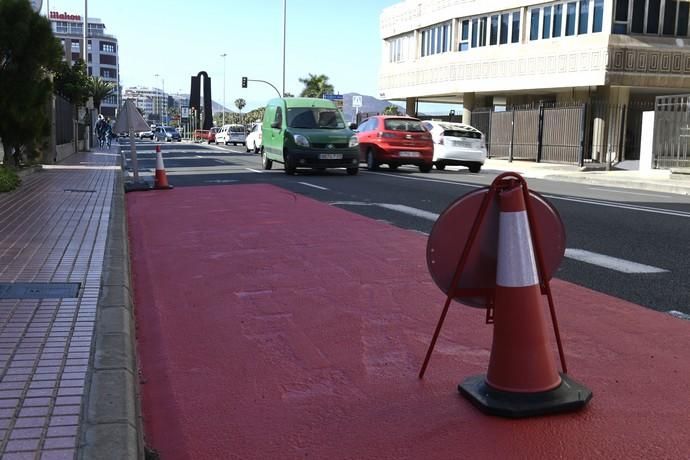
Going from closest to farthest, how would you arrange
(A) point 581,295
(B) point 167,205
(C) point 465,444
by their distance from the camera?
(C) point 465,444
(A) point 581,295
(B) point 167,205

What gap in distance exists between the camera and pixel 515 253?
11.0 ft

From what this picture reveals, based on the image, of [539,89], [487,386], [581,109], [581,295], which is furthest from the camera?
[539,89]

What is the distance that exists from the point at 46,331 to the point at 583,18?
32.9m

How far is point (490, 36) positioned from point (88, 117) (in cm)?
2202

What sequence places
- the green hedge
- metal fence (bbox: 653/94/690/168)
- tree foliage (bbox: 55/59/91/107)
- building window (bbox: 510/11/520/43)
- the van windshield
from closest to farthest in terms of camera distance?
1. the green hedge
2. the van windshield
3. metal fence (bbox: 653/94/690/168)
4. tree foliage (bbox: 55/59/91/107)
5. building window (bbox: 510/11/520/43)

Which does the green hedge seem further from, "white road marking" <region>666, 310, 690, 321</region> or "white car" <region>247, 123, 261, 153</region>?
"white car" <region>247, 123, 261, 153</region>

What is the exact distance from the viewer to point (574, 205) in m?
12.5

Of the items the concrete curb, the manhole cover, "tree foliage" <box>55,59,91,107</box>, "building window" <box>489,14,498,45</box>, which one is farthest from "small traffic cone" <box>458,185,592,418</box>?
"building window" <box>489,14,498,45</box>

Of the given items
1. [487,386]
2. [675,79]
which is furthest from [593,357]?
[675,79]

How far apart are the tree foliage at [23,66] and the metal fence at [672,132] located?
690 inches

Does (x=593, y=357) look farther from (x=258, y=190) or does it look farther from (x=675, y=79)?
(x=675, y=79)

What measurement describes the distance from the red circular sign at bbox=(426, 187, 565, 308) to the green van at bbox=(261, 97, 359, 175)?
15152 mm

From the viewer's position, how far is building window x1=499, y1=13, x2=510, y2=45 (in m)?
37.6

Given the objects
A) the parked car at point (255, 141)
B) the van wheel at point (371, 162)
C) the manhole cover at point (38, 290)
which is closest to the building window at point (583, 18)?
the van wheel at point (371, 162)
